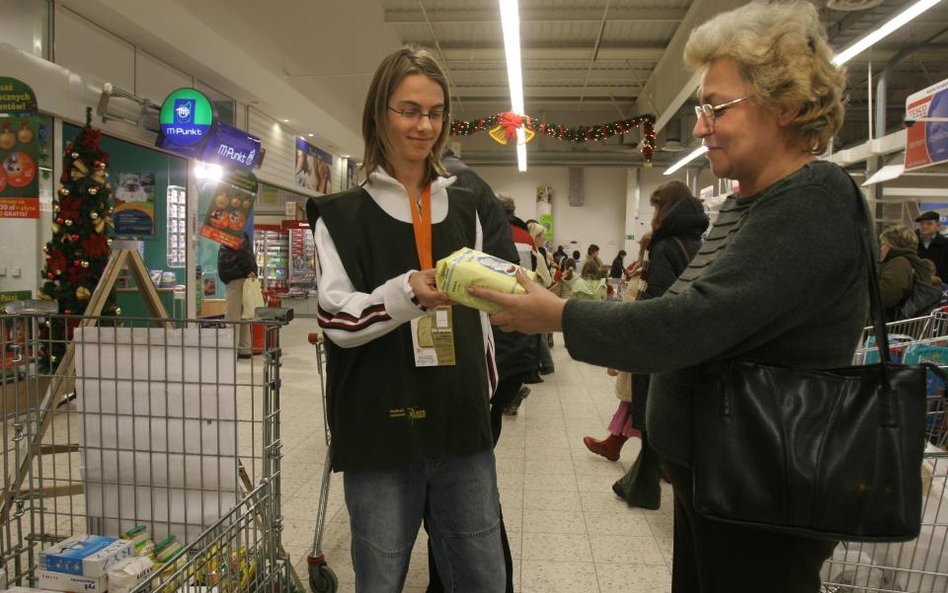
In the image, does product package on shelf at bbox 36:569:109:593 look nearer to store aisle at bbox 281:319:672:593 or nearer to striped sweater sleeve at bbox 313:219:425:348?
store aisle at bbox 281:319:672:593

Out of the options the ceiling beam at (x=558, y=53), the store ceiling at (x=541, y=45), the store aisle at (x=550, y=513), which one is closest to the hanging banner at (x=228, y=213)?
the store ceiling at (x=541, y=45)

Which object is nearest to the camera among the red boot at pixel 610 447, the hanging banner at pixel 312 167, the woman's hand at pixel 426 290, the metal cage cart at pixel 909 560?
the woman's hand at pixel 426 290

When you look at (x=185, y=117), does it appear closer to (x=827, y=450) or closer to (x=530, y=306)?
(x=530, y=306)

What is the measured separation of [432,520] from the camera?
1.52 metres

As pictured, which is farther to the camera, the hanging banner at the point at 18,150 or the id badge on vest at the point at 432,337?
the hanging banner at the point at 18,150

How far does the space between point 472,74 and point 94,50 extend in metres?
11.1

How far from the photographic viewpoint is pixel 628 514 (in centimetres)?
333

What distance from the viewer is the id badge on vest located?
1.39m

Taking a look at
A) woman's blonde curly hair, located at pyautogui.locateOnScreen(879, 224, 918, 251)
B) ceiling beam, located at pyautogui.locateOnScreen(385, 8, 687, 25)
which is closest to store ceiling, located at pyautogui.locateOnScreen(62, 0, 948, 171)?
ceiling beam, located at pyautogui.locateOnScreen(385, 8, 687, 25)

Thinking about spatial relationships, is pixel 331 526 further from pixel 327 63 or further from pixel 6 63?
pixel 327 63

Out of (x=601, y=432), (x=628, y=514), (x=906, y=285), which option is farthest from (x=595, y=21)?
(x=628, y=514)

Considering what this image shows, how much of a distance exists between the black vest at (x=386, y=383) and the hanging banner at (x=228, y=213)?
6581 millimetres

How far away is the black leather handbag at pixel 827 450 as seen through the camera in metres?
1.00

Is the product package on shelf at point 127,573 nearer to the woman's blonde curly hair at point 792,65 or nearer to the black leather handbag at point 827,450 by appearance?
the black leather handbag at point 827,450
